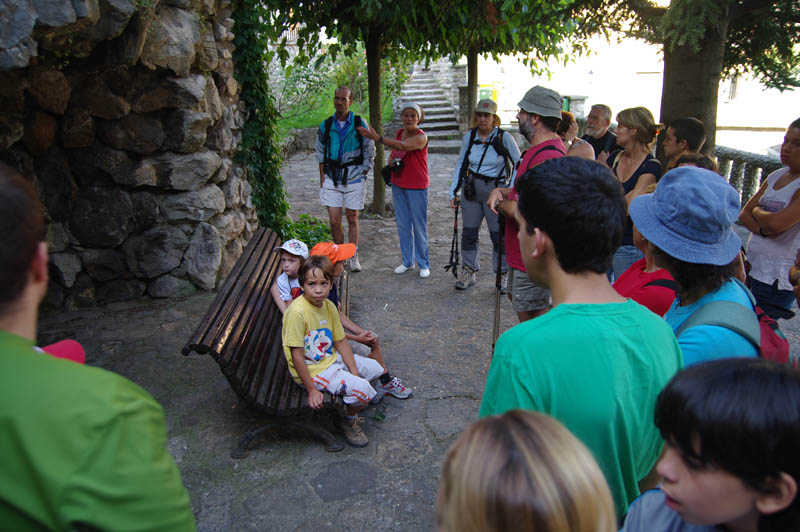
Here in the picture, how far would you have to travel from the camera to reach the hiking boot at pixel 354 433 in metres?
3.38

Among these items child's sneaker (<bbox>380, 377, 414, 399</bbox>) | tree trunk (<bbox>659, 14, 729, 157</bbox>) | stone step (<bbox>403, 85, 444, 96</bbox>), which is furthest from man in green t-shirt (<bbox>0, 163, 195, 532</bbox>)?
stone step (<bbox>403, 85, 444, 96</bbox>)

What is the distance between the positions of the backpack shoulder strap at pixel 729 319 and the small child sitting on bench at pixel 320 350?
77.2 inches

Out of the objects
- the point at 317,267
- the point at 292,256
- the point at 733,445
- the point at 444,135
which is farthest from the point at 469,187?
the point at 444,135

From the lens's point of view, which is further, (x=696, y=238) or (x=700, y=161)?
(x=700, y=161)

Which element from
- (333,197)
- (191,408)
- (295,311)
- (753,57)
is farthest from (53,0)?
(753,57)

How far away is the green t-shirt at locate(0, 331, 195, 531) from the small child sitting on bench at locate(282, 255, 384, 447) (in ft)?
7.09

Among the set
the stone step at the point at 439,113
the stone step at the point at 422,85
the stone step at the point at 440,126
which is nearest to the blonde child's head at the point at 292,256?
the stone step at the point at 440,126

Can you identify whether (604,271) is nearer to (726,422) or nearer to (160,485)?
(726,422)

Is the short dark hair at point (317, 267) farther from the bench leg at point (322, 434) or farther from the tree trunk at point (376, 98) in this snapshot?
the tree trunk at point (376, 98)

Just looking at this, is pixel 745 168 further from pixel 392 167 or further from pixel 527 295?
pixel 527 295

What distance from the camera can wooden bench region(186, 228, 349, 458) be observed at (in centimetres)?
309

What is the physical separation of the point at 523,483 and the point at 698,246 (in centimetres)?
112

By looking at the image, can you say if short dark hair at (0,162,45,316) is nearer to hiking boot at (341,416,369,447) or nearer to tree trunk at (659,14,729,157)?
hiking boot at (341,416,369,447)

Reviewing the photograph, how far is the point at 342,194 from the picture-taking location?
6547mm
